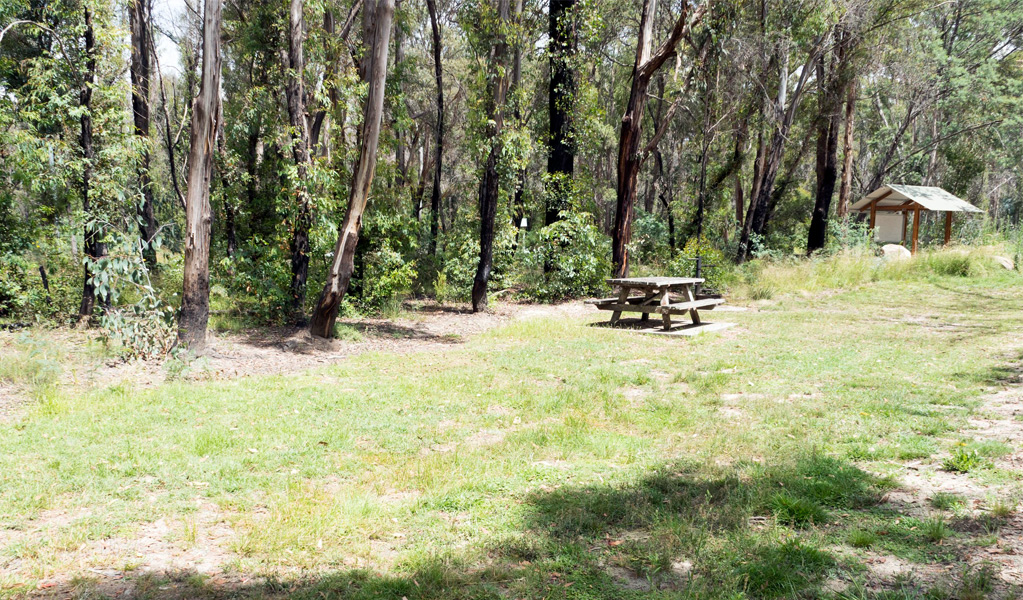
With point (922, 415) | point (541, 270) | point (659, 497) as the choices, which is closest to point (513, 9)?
point (541, 270)

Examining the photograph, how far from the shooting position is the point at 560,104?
1614 cm

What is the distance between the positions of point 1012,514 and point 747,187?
3554cm

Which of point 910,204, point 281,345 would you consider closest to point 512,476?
point 281,345

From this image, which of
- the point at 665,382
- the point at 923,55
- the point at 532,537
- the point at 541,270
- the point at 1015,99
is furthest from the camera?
the point at 1015,99

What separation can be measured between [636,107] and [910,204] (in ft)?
51.3

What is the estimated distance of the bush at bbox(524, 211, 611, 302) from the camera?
51.2ft

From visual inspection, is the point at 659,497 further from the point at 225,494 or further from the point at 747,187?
the point at 747,187

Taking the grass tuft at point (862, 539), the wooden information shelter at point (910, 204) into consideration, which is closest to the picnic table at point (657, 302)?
the grass tuft at point (862, 539)

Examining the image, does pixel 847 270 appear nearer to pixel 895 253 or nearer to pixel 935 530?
pixel 895 253

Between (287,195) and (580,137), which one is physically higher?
(580,137)

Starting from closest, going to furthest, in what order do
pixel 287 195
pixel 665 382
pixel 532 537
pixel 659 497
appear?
1. pixel 532 537
2. pixel 659 497
3. pixel 665 382
4. pixel 287 195

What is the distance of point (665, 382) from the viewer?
24.6 ft

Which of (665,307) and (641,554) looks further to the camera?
(665,307)

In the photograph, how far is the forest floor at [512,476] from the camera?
318 cm
